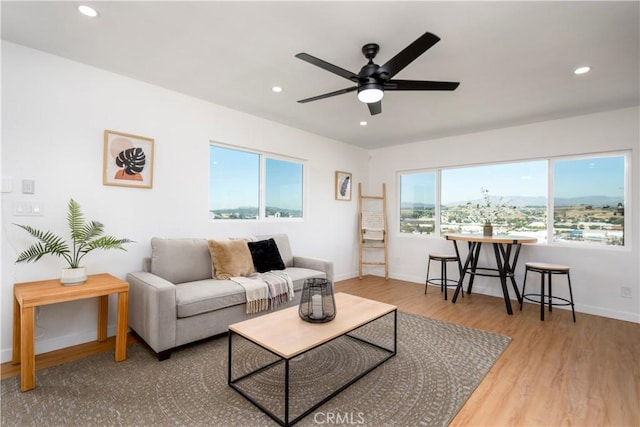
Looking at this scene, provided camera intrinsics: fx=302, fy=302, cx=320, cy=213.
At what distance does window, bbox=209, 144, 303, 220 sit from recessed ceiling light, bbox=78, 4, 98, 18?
68.0 inches

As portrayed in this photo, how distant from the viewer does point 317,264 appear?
373 centimetres

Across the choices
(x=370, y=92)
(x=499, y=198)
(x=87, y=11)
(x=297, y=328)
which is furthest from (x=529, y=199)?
(x=87, y=11)

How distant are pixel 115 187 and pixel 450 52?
3138 millimetres

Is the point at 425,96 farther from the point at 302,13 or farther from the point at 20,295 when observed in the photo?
the point at 20,295

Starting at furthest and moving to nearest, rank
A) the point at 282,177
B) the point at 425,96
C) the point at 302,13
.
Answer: the point at 282,177, the point at 425,96, the point at 302,13

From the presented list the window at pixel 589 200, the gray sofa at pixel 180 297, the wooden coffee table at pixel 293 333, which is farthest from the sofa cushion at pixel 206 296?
the window at pixel 589 200

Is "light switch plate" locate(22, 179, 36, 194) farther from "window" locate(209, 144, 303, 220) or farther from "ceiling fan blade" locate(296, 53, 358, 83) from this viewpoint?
"ceiling fan blade" locate(296, 53, 358, 83)

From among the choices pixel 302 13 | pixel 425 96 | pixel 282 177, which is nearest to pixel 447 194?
pixel 425 96

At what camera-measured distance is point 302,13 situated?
1.94 metres

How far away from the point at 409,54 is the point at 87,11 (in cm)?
208

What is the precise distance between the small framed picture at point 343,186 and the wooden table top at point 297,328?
2.96 m

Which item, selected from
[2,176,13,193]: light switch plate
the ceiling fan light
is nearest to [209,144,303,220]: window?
[2,176,13,193]: light switch plate

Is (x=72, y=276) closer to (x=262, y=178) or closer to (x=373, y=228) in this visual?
(x=262, y=178)

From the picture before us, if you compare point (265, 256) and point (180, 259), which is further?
point (265, 256)
